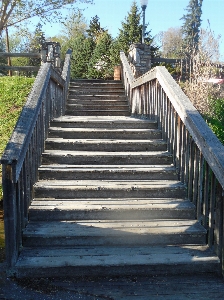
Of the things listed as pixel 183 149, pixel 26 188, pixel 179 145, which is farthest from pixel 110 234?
pixel 179 145

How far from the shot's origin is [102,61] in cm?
1441

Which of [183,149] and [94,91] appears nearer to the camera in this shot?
[183,149]

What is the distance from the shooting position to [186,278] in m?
2.89

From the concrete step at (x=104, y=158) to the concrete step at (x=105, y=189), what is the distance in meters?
0.45

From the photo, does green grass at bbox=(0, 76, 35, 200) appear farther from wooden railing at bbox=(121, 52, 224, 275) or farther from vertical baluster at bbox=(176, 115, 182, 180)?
vertical baluster at bbox=(176, 115, 182, 180)

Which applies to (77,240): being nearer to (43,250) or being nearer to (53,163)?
(43,250)

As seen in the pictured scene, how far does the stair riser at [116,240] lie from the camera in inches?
124

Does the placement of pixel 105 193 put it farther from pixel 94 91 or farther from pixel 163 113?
pixel 94 91

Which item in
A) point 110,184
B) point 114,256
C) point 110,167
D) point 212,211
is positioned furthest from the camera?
point 110,167

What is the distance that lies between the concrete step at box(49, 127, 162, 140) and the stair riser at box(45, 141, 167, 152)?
0.31 m

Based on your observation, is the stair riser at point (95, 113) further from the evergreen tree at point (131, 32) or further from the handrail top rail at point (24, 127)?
the evergreen tree at point (131, 32)

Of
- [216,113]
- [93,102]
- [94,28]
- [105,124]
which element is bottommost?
[105,124]

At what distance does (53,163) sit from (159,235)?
1.63 metres

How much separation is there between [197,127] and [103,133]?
1756 millimetres
